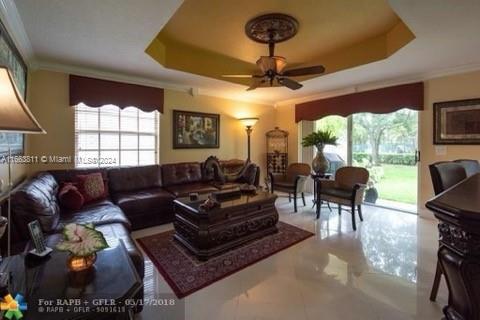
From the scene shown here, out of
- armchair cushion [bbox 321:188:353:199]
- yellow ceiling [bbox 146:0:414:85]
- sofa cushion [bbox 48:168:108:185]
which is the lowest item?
armchair cushion [bbox 321:188:353:199]

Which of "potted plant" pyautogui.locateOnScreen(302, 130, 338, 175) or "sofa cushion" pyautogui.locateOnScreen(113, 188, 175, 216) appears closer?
"sofa cushion" pyautogui.locateOnScreen(113, 188, 175, 216)

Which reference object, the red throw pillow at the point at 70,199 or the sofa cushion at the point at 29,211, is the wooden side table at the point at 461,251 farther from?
the red throw pillow at the point at 70,199

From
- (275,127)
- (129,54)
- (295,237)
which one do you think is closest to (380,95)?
(275,127)

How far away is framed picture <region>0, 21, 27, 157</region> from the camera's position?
6.66 ft

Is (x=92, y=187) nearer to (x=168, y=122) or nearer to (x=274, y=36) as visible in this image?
(x=168, y=122)

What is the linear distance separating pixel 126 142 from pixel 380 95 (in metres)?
4.67

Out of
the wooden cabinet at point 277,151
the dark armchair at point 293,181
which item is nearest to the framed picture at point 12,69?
the dark armchair at point 293,181

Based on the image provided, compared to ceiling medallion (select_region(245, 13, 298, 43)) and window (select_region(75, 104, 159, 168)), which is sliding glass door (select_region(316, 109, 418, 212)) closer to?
ceiling medallion (select_region(245, 13, 298, 43))

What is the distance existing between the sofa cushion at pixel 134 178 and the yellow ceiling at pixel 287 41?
176 centimetres

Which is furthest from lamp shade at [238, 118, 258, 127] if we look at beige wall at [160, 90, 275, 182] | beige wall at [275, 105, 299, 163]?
beige wall at [275, 105, 299, 163]

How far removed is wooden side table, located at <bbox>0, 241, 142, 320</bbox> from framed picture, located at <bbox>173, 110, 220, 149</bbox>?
3518mm

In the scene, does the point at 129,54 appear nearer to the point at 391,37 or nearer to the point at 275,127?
→ the point at 391,37

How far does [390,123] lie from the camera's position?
4.38 m

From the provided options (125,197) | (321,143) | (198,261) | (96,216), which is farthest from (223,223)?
(321,143)
